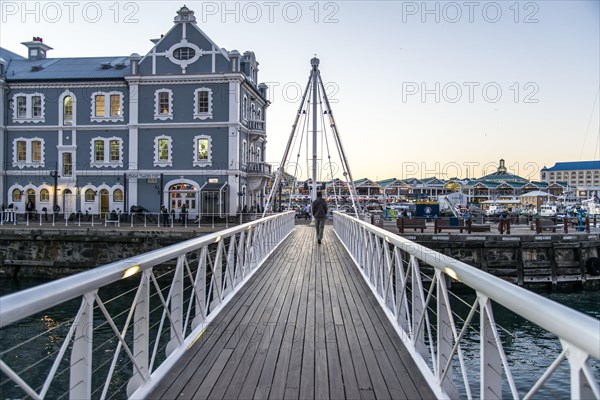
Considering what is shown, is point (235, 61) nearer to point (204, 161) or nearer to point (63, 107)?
point (204, 161)

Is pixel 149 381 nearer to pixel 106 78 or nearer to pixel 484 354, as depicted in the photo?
pixel 484 354

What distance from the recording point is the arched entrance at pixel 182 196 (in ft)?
105

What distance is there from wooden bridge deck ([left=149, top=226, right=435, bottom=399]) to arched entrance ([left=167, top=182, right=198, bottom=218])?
24760 mm

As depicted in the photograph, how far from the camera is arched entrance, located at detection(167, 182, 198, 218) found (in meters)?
32.0

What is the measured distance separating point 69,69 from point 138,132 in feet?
26.2

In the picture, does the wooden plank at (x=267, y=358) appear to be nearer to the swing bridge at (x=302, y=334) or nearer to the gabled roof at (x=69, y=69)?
the swing bridge at (x=302, y=334)

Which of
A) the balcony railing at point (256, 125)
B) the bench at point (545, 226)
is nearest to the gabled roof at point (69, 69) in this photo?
the balcony railing at point (256, 125)

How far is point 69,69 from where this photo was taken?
115 feet

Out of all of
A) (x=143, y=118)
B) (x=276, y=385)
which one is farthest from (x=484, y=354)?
(x=143, y=118)

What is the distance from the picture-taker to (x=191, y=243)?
5.17 metres

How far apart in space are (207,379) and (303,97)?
21020 mm

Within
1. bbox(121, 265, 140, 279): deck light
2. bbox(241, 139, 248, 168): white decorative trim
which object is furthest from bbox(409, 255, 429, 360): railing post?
bbox(241, 139, 248, 168): white decorative trim

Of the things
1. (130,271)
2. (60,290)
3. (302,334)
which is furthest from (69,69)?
(60,290)

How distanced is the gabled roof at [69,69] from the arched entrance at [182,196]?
337 inches
